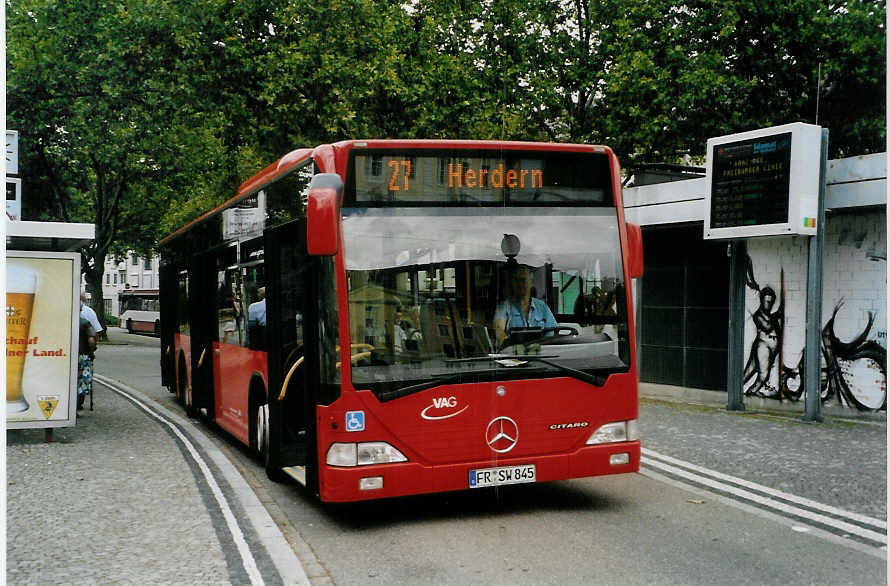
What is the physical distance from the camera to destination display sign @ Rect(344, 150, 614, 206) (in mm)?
6660

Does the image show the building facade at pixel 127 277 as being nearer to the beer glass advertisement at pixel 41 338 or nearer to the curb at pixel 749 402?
the curb at pixel 749 402

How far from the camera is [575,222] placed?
703cm

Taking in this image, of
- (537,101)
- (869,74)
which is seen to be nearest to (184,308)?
(537,101)

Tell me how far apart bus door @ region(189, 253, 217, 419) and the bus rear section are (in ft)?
17.3

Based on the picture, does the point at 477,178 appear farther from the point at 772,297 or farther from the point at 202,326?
the point at 772,297

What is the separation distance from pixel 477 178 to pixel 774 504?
3.64 metres

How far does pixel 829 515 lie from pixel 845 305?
22.3ft

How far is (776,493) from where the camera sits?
800 cm

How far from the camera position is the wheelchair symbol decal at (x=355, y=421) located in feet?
21.1

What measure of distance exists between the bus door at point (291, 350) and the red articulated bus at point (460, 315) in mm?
38

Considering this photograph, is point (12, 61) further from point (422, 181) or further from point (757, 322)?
point (422, 181)

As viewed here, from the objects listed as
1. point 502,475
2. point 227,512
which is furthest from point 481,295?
point 227,512

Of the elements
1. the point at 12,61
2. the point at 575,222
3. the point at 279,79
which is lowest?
the point at 575,222

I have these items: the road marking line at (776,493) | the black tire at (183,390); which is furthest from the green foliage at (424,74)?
the road marking line at (776,493)
